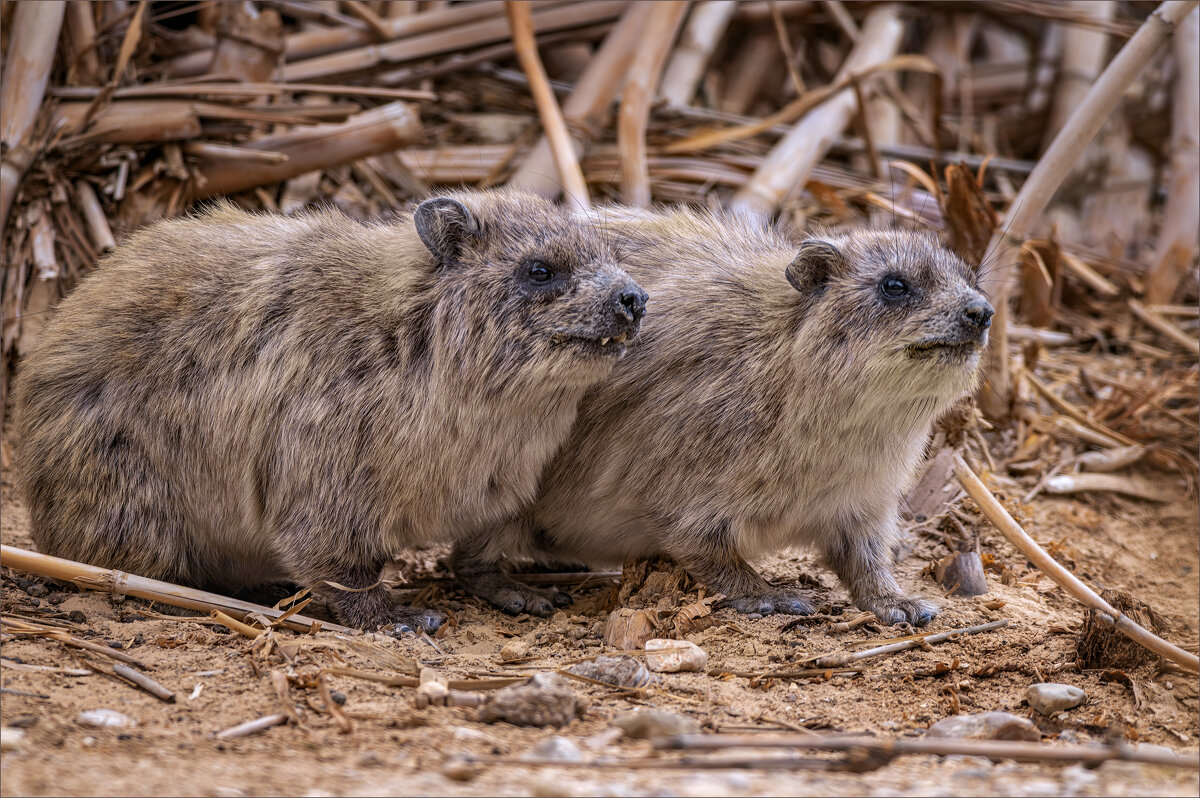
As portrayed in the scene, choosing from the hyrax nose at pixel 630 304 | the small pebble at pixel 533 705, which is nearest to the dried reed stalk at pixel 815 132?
the hyrax nose at pixel 630 304

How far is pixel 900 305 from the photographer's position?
4910 millimetres

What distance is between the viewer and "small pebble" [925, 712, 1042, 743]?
3.75 m

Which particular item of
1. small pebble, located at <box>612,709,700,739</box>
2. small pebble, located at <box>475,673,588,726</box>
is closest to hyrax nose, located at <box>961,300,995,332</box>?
small pebble, located at <box>612,709,700,739</box>

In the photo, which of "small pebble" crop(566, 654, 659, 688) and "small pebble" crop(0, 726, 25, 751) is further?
"small pebble" crop(566, 654, 659, 688)

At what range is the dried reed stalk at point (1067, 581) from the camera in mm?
4098

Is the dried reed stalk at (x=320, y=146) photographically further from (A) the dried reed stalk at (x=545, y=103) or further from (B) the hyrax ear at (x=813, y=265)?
(B) the hyrax ear at (x=813, y=265)

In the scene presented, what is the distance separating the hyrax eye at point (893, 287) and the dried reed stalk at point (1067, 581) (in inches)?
37.3

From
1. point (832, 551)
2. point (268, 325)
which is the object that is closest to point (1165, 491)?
point (832, 551)

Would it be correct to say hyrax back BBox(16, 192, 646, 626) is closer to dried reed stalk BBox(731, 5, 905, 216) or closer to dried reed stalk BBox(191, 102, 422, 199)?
dried reed stalk BBox(191, 102, 422, 199)

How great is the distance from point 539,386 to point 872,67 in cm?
493

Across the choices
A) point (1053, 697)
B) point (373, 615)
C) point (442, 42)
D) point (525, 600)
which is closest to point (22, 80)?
point (442, 42)

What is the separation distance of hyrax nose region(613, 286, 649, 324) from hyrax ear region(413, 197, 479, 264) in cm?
67

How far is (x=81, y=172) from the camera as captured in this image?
682cm

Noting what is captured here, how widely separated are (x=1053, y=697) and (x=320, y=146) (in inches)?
196
